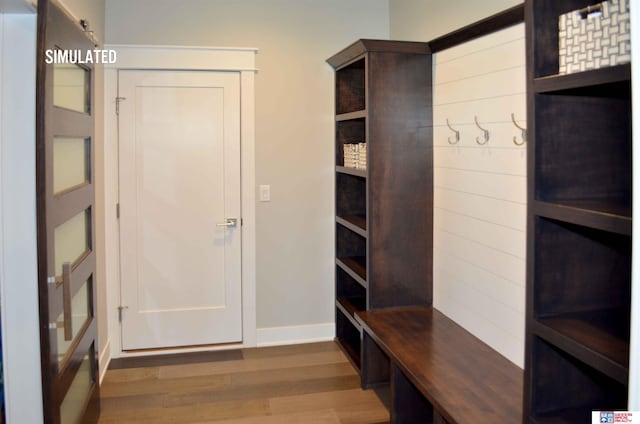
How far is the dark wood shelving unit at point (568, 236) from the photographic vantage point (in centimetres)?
188

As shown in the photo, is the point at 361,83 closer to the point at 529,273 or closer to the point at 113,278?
the point at 113,278

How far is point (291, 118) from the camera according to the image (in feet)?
14.3

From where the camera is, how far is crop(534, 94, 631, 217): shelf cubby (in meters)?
1.90

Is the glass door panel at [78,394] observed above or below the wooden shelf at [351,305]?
below

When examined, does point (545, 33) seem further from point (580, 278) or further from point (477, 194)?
point (477, 194)

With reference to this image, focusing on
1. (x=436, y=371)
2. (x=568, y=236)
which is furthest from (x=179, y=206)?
(x=568, y=236)

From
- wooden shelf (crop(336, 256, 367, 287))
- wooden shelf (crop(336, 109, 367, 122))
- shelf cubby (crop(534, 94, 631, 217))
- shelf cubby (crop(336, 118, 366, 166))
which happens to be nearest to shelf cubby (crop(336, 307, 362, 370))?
wooden shelf (crop(336, 256, 367, 287))

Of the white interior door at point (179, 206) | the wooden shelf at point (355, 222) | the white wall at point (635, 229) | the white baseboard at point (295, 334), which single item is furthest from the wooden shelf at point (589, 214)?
the white baseboard at point (295, 334)

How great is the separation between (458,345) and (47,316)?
1.92 metres

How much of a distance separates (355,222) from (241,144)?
0.96m

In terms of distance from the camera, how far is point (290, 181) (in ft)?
14.4

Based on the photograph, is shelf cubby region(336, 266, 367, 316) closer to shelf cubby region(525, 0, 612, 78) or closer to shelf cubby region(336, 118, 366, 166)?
shelf cubby region(336, 118, 366, 166)

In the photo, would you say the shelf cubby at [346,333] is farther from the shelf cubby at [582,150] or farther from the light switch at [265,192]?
the shelf cubby at [582,150]

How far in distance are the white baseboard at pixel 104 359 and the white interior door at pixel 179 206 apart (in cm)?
14
